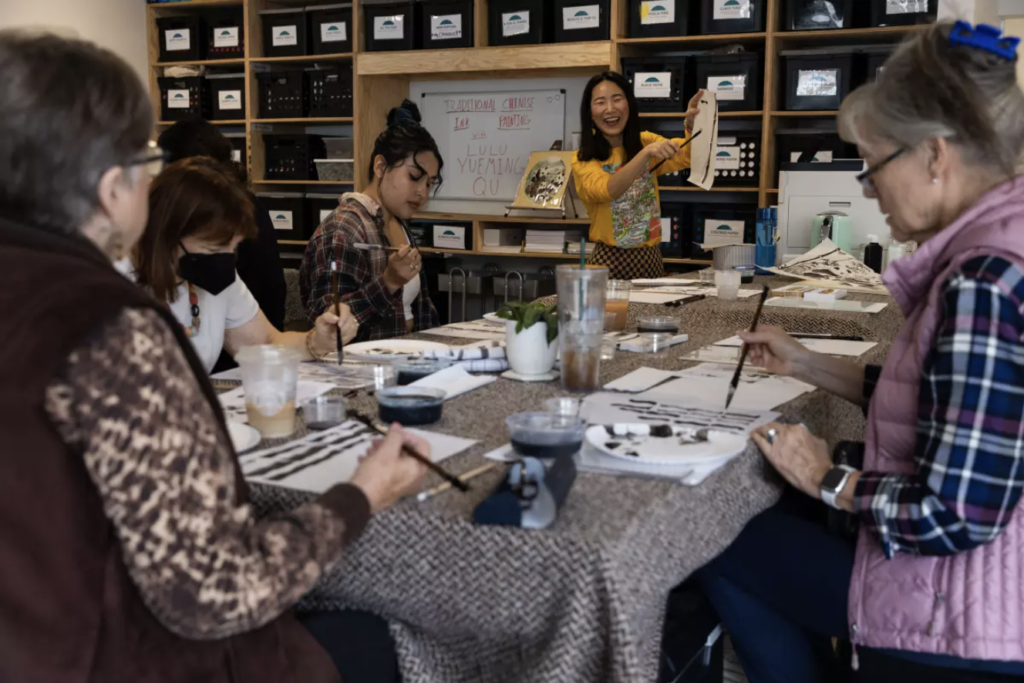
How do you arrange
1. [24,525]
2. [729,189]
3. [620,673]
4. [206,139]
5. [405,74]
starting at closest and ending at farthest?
[24,525] < [620,673] < [206,139] < [729,189] < [405,74]

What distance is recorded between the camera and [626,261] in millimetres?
4035

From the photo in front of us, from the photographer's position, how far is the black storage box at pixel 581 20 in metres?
4.95

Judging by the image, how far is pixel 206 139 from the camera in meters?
3.27

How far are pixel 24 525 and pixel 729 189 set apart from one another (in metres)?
4.40

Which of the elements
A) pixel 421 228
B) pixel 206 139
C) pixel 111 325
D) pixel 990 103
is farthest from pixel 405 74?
pixel 111 325

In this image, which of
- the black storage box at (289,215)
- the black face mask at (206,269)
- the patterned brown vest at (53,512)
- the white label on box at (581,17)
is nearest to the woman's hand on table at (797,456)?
the patterned brown vest at (53,512)

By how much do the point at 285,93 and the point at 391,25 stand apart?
844 millimetres

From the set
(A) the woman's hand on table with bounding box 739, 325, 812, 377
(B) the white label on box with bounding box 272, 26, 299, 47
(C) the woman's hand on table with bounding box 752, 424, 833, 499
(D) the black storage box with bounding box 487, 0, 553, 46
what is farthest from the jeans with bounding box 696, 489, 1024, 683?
(B) the white label on box with bounding box 272, 26, 299, 47

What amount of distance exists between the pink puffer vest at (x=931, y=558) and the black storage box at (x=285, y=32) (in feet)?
16.5

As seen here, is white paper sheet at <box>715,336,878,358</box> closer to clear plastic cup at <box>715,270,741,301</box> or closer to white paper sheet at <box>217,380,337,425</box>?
clear plastic cup at <box>715,270,741,301</box>

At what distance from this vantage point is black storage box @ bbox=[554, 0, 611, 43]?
495 cm

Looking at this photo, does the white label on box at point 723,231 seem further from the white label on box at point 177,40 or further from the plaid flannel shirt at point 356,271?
the white label on box at point 177,40

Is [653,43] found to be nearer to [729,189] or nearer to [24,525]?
[729,189]

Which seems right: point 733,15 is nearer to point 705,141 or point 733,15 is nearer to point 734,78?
point 734,78
